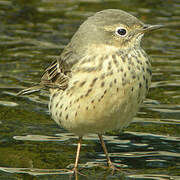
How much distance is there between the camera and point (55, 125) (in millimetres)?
9133

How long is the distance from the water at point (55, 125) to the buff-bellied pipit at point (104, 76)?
49 centimetres

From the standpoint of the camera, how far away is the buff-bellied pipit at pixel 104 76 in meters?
7.04

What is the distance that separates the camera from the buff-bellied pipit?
7.04 meters

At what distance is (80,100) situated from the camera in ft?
23.5

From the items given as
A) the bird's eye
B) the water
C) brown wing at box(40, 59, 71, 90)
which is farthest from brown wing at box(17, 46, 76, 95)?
the water

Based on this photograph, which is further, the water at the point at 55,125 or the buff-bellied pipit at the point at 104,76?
the water at the point at 55,125

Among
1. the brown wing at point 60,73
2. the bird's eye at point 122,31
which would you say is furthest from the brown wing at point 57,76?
the bird's eye at point 122,31

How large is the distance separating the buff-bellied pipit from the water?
19.1 inches

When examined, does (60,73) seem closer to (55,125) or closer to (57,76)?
(57,76)

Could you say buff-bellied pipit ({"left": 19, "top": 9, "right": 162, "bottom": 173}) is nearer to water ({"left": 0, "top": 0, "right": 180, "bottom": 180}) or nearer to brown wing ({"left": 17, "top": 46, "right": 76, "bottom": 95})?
brown wing ({"left": 17, "top": 46, "right": 76, "bottom": 95})

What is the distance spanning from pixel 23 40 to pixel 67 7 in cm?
256

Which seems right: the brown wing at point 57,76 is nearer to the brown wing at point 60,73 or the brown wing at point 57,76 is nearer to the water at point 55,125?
the brown wing at point 60,73

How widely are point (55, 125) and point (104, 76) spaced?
7.69 feet

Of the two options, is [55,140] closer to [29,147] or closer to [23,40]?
[29,147]
